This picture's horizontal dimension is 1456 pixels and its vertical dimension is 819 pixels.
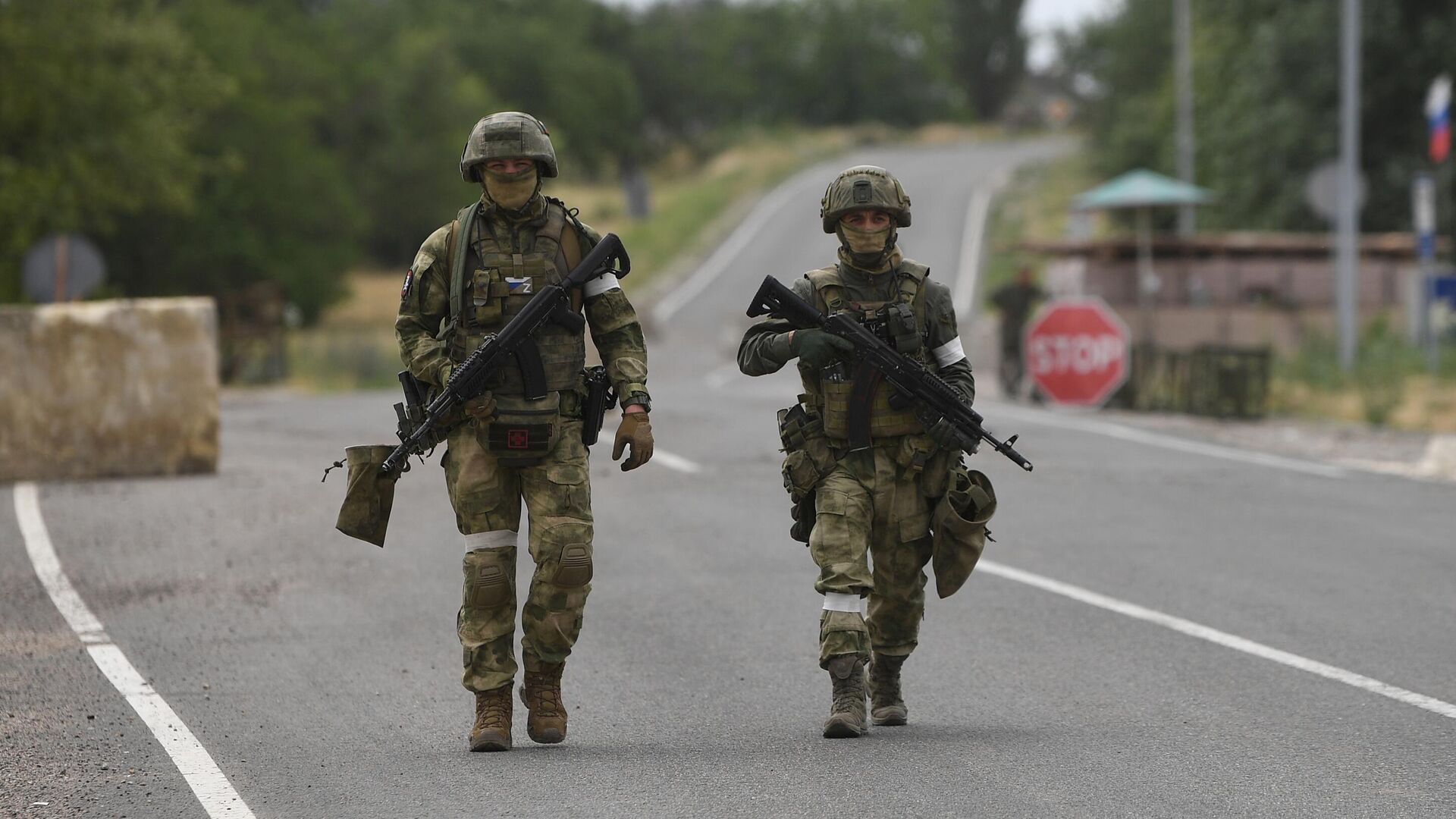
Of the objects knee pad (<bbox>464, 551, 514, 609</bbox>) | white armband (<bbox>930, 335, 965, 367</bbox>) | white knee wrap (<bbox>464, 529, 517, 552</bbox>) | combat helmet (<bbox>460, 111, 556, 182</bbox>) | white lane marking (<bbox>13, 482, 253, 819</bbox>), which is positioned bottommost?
white lane marking (<bbox>13, 482, 253, 819</bbox>)

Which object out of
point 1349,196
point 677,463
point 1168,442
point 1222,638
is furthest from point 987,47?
point 1222,638

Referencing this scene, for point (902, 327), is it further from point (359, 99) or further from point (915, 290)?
point (359, 99)

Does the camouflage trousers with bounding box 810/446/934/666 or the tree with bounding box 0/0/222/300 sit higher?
the tree with bounding box 0/0/222/300

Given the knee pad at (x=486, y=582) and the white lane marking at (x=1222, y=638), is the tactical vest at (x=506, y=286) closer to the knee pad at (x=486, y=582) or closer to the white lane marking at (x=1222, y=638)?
the knee pad at (x=486, y=582)

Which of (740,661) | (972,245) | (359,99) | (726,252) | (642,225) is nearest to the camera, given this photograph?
(740,661)

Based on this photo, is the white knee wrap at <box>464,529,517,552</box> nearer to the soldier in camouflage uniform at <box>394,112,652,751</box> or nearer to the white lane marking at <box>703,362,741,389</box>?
the soldier in camouflage uniform at <box>394,112,652,751</box>

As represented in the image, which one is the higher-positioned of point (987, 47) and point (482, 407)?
point (987, 47)

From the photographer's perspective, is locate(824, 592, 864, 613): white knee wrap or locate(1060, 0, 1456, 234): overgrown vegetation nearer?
locate(824, 592, 864, 613): white knee wrap

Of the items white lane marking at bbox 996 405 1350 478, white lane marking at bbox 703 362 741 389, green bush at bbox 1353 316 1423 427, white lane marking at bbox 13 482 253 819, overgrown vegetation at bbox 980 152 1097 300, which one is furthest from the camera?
overgrown vegetation at bbox 980 152 1097 300

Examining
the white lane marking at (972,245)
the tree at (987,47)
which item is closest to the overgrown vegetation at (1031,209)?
the white lane marking at (972,245)

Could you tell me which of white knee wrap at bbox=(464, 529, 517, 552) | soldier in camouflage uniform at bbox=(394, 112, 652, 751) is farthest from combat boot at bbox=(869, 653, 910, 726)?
white knee wrap at bbox=(464, 529, 517, 552)

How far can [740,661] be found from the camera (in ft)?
23.3

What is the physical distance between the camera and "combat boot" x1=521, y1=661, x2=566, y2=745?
573 cm

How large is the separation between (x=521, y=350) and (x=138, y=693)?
206cm
